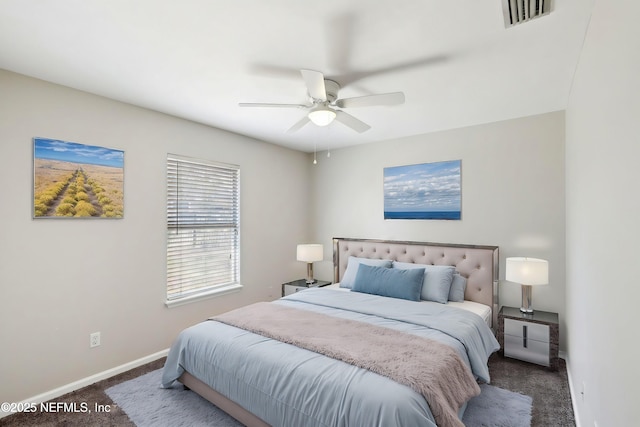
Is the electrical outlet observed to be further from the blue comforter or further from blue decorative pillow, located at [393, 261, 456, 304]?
blue decorative pillow, located at [393, 261, 456, 304]

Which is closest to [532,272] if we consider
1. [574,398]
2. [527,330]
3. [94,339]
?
[527,330]

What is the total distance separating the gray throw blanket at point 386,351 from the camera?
65.5 inches

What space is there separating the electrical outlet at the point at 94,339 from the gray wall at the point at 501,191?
3250mm

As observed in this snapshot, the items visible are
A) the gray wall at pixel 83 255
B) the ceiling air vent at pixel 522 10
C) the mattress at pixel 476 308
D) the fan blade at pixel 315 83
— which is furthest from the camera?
the mattress at pixel 476 308

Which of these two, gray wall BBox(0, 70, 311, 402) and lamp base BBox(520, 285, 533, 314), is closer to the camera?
gray wall BBox(0, 70, 311, 402)

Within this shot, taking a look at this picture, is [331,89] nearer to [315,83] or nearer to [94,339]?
[315,83]

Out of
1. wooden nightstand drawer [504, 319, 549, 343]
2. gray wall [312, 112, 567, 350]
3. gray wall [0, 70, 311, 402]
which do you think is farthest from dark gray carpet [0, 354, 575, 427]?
gray wall [312, 112, 567, 350]

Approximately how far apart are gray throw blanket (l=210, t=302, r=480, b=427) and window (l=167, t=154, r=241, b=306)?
3.70ft

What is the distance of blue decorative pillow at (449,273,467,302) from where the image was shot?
11.0 ft

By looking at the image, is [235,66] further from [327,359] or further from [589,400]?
[589,400]

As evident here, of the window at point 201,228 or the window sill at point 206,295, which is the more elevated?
the window at point 201,228

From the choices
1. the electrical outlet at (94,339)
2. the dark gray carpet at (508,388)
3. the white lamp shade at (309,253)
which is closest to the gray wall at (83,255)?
the electrical outlet at (94,339)

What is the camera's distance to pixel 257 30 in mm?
1822

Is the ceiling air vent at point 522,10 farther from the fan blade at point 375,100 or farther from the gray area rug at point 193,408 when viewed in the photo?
the gray area rug at point 193,408
